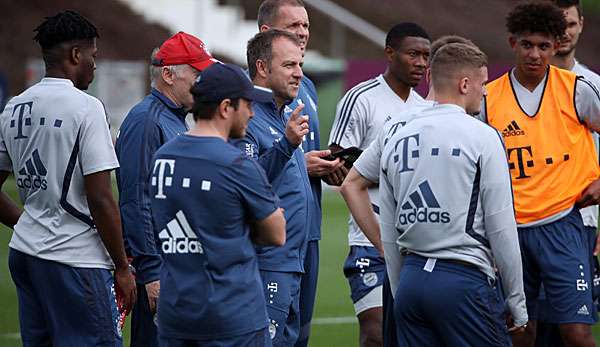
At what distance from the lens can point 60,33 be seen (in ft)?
21.4

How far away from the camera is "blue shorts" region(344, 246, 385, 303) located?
8297 millimetres

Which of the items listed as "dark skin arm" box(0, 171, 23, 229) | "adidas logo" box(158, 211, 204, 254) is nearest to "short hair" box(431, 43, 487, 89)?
"adidas logo" box(158, 211, 204, 254)

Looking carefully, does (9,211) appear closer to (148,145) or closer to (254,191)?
(148,145)

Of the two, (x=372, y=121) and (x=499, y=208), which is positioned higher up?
(x=372, y=121)

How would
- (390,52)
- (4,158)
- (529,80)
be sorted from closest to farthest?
(4,158) < (529,80) < (390,52)

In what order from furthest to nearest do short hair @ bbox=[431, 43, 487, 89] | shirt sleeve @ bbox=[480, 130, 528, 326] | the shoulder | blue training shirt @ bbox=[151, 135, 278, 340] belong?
the shoulder → short hair @ bbox=[431, 43, 487, 89] → shirt sleeve @ bbox=[480, 130, 528, 326] → blue training shirt @ bbox=[151, 135, 278, 340]

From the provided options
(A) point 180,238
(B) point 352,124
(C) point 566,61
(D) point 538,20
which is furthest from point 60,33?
(C) point 566,61

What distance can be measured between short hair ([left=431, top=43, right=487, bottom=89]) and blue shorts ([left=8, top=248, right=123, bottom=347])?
86.6 inches

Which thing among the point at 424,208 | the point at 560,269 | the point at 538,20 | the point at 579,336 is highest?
the point at 538,20

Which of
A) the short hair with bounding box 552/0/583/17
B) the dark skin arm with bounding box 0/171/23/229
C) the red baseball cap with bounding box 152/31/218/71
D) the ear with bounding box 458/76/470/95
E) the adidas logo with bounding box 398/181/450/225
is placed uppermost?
the short hair with bounding box 552/0/583/17

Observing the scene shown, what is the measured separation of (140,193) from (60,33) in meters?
1.02

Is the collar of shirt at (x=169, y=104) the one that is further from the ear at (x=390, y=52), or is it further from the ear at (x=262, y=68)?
the ear at (x=390, y=52)

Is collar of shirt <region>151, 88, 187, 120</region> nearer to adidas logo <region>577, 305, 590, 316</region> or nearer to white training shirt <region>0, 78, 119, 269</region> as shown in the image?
white training shirt <region>0, 78, 119, 269</region>

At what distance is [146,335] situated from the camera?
22.5 ft
